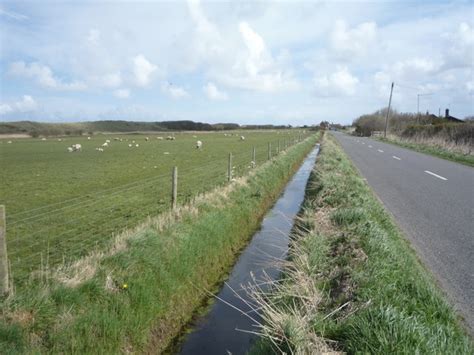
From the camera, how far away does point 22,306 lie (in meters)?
4.40

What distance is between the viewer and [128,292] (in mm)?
5367

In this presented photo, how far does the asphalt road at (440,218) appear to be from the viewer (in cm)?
559

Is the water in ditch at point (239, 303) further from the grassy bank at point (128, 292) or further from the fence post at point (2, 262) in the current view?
the fence post at point (2, 262)

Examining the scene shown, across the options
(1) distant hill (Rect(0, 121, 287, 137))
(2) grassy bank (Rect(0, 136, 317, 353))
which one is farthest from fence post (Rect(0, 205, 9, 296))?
(1) distant hill (Rect(0, 121, 287, 137))

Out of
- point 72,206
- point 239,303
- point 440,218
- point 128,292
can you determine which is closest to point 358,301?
point 239,303

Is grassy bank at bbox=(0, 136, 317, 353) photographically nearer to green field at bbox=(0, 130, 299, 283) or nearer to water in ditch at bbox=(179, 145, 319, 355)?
water in ditch at bbox=(179, 145, 319, 355)

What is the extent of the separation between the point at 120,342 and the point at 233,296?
8.96 feet

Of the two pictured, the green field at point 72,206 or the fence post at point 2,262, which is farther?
the green field at point 72,206

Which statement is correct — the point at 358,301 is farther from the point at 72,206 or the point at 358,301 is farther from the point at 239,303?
the point at 72,206

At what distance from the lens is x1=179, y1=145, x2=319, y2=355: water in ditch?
5.61m

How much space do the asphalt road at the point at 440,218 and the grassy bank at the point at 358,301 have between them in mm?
330

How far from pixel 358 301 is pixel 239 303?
2.77 metres

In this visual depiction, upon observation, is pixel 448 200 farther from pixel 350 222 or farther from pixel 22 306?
pixel 22 306

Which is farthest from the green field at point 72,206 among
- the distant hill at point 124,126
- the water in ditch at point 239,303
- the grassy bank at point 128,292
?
the distant hill at point 124,126
